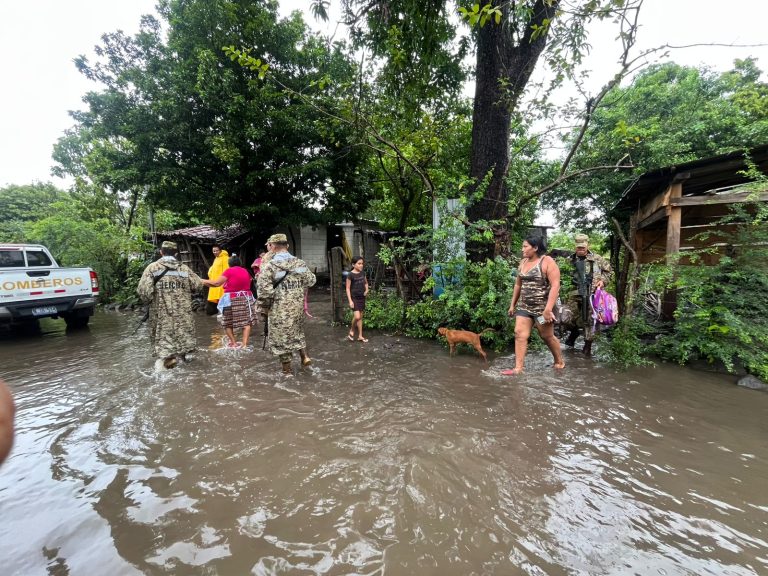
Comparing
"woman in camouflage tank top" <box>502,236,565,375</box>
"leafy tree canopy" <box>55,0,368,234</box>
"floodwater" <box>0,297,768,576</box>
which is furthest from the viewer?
"leafy tree canopy" <box>55,0,368,234</box>

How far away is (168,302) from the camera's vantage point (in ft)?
15.8

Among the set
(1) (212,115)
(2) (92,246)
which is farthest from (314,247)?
(2) (92,246)

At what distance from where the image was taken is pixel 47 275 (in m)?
7.08

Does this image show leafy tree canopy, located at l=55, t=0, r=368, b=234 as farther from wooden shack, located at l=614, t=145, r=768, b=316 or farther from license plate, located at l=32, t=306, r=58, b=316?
wooden shack, located at l=614, t=145, r=768, b=316

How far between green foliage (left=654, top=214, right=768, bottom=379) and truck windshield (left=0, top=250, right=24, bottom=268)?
1223cm

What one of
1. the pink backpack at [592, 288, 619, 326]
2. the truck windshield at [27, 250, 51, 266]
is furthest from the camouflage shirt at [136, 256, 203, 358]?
the pink backpack at [592, 288, 619, 326]

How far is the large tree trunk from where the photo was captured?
6012 millimetres

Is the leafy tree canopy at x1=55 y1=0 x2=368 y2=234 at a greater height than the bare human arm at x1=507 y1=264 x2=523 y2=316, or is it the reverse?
the leafy tree canopy at x1=55 y1=0 x2=368 y2=234

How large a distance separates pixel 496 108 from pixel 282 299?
5.24 m

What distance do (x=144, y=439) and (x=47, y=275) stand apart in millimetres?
6591

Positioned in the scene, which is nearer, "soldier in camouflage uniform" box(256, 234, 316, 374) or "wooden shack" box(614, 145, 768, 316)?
"soldier in camouflage uniform" box(256, 234, 316, 374)

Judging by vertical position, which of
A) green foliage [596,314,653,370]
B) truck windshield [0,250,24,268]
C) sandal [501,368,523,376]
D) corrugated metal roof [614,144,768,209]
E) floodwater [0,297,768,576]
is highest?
corrugated metal roof [614,144,768,209]

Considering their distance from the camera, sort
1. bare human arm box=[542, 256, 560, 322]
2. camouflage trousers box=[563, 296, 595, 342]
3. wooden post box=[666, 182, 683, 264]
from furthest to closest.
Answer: wooden post box=[666, 182, 683, 264] < camouflage trousers box=[563, 296, 595, 342] < bare human arm box=[542, 256, 560, 322]

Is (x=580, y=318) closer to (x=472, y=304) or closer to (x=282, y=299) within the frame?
(x=472, y=304)
